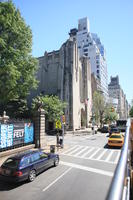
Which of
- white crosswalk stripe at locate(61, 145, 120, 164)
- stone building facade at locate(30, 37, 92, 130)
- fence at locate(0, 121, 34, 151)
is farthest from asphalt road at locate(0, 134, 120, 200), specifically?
stone building facade at locate(30, 37, 92, 130)

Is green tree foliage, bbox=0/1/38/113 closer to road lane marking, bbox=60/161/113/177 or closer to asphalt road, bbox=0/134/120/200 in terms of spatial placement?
road lane marking, bbox=60/161/113/177

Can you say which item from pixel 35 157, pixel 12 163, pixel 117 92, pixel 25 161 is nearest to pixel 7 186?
pixel 12 163

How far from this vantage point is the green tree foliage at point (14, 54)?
61.5ft

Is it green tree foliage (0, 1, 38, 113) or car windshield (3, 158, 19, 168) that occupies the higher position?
green tree foliage (0, 1, 38, 113)

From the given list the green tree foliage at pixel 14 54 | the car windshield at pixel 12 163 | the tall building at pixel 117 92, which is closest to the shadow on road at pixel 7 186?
the car windshield at pixel 12 163

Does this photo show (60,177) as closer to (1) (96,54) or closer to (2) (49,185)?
(2) (49,185)

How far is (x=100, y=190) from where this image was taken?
27.0 ft

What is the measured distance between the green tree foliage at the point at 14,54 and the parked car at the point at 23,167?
10958mm

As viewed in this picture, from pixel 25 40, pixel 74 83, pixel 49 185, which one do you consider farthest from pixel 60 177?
pixel 74 83

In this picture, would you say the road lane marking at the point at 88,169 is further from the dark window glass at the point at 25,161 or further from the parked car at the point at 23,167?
the dark window glass at the point at 25,161

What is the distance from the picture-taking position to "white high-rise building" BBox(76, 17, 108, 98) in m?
108

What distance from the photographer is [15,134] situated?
54.8 ft

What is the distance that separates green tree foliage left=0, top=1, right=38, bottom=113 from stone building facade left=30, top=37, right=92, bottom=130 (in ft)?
89.3

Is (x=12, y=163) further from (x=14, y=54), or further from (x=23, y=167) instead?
(x=14, y=54)
